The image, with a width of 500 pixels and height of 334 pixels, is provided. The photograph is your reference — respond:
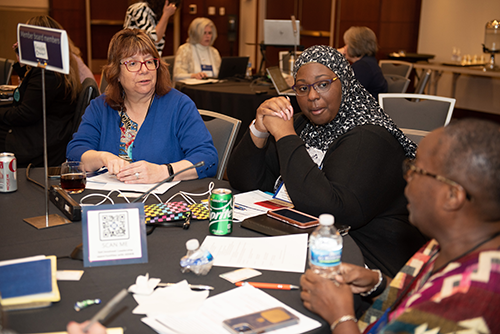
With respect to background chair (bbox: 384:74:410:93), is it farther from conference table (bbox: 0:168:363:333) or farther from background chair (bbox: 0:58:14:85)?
background chair (bbox: 0:58:14:85)

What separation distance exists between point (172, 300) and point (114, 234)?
298mm

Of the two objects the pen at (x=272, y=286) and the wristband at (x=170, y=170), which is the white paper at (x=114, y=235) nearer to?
the pen at (x=272, y=286)

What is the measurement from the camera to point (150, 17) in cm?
545

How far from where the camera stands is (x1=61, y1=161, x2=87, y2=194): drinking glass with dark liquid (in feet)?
5.85

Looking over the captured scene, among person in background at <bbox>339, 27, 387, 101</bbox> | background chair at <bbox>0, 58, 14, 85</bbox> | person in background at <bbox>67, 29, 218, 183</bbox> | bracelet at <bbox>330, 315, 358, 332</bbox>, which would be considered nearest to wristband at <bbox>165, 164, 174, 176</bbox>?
person in background at <bbox>67, 29, 218, 183</bbox>

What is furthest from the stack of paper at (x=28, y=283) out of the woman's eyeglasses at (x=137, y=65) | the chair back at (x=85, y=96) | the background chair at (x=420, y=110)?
the background chair at (x=420, y=110)

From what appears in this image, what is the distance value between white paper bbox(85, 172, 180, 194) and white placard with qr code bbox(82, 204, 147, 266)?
0.57 meters

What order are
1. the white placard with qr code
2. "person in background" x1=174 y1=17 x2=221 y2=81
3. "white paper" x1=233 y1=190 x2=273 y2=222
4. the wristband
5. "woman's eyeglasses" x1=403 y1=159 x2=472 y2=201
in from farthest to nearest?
"person in background" x1=174 y1=17 x2=221 y2=81, the wristband, "white paper" x1=233 y1=190 x2=273 y2=222, the white placard with qr code, "woman's eyeglasses" x1=403 y1=159 x2=472 y2=201

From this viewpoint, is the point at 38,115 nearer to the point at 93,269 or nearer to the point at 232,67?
the point at 93,269

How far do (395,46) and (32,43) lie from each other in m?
8.74

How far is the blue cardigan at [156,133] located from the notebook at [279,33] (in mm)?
3356

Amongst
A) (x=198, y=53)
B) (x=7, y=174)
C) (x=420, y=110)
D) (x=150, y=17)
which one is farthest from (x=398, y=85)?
(x=7, y=174)

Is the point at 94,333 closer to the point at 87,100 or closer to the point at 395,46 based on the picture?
the point at 87,100

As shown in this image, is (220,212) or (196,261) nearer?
(196,261)
